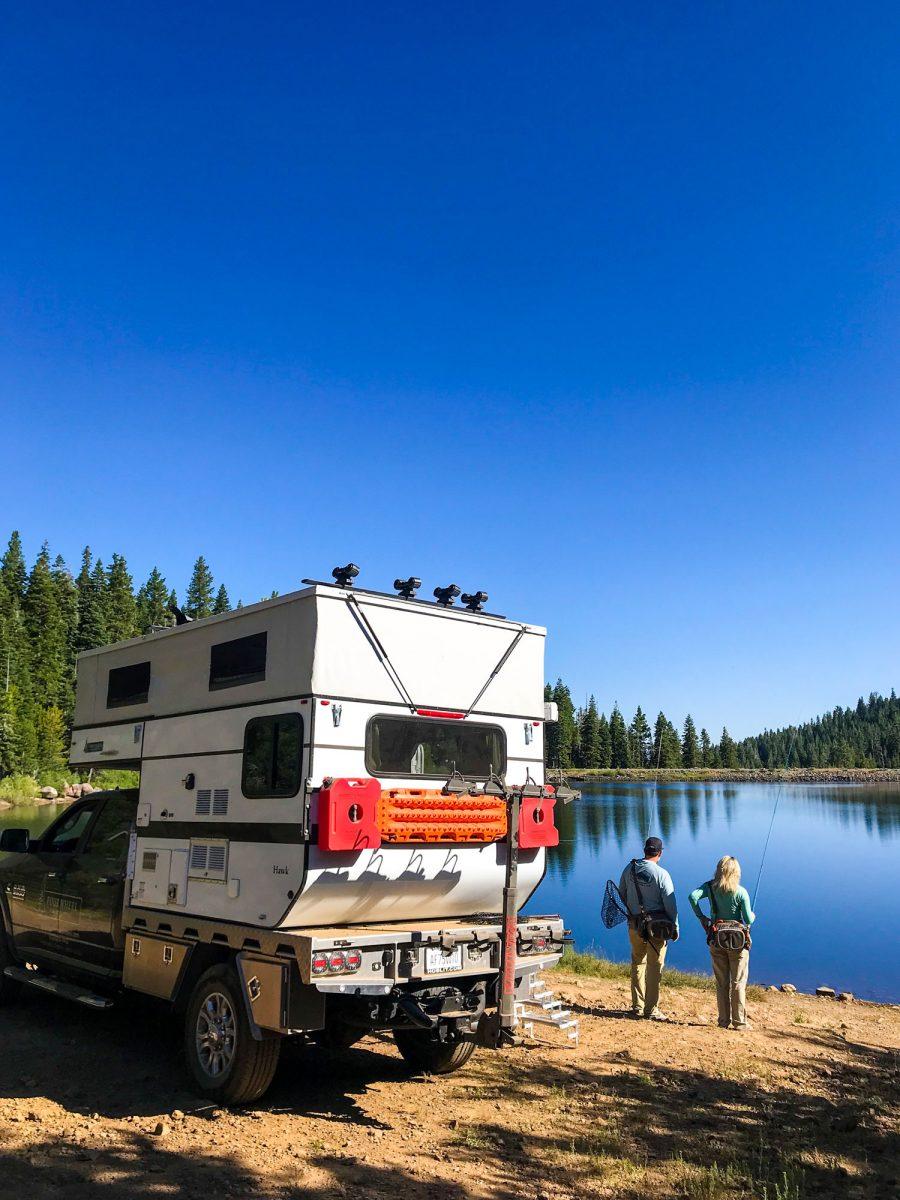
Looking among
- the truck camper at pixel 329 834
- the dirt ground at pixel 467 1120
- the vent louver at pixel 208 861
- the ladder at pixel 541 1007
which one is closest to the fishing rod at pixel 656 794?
the dirt ground at pixel 467 1120

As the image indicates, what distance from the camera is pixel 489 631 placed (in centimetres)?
793

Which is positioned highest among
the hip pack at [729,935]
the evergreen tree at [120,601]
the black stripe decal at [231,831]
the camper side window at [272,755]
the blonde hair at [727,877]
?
the evergreen tree at [120,601]

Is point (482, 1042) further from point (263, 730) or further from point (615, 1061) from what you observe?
point (263, 730)

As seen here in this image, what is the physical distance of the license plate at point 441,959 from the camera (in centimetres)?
664

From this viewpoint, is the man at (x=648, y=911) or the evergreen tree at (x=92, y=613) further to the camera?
the evergreen tree at (x=92, y=613)

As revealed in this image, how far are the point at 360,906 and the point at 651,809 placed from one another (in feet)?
204

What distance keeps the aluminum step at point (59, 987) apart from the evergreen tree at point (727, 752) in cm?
15507

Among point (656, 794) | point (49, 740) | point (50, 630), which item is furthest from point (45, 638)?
point (656, 794)

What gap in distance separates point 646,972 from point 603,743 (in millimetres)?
130912

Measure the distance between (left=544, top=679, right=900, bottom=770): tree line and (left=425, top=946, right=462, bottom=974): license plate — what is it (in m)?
96.7

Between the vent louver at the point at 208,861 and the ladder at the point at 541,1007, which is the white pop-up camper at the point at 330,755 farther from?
the ladder at the point at 541,1007

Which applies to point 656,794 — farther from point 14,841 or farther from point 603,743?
point 14,841

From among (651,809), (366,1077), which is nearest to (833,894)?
(366,1077)

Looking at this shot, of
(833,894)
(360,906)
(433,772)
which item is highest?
(433,772)
